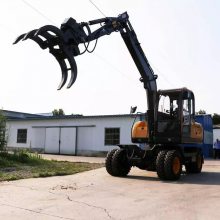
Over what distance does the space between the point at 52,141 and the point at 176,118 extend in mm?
21223

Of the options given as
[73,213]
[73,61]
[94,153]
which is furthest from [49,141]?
[73,213]

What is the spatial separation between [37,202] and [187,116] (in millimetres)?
8342

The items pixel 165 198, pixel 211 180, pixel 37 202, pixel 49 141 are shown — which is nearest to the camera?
pixel 37 202

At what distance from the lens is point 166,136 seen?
16.0 metres

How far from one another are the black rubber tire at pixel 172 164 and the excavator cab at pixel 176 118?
0.96 m

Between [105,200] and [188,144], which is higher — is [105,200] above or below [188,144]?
below

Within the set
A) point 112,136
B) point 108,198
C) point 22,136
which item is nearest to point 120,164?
point 108,198

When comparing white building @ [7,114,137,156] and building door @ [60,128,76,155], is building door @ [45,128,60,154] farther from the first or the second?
building door @ [60,128,76,155]

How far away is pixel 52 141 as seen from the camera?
35750 millimetres

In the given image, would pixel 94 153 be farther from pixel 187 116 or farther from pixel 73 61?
pixel 73 61

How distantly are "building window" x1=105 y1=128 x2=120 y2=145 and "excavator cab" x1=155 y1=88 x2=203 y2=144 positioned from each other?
50.2ft

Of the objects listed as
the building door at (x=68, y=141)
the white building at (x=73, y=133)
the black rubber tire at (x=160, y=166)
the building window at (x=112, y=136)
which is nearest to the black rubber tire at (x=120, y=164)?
the black rubber tire at (x=160, y=166)

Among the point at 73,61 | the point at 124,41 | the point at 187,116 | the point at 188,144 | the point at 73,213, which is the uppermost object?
the point at 124,41

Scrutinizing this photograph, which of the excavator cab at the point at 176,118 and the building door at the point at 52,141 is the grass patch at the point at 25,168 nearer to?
the excavator cab at the point at 176,118
